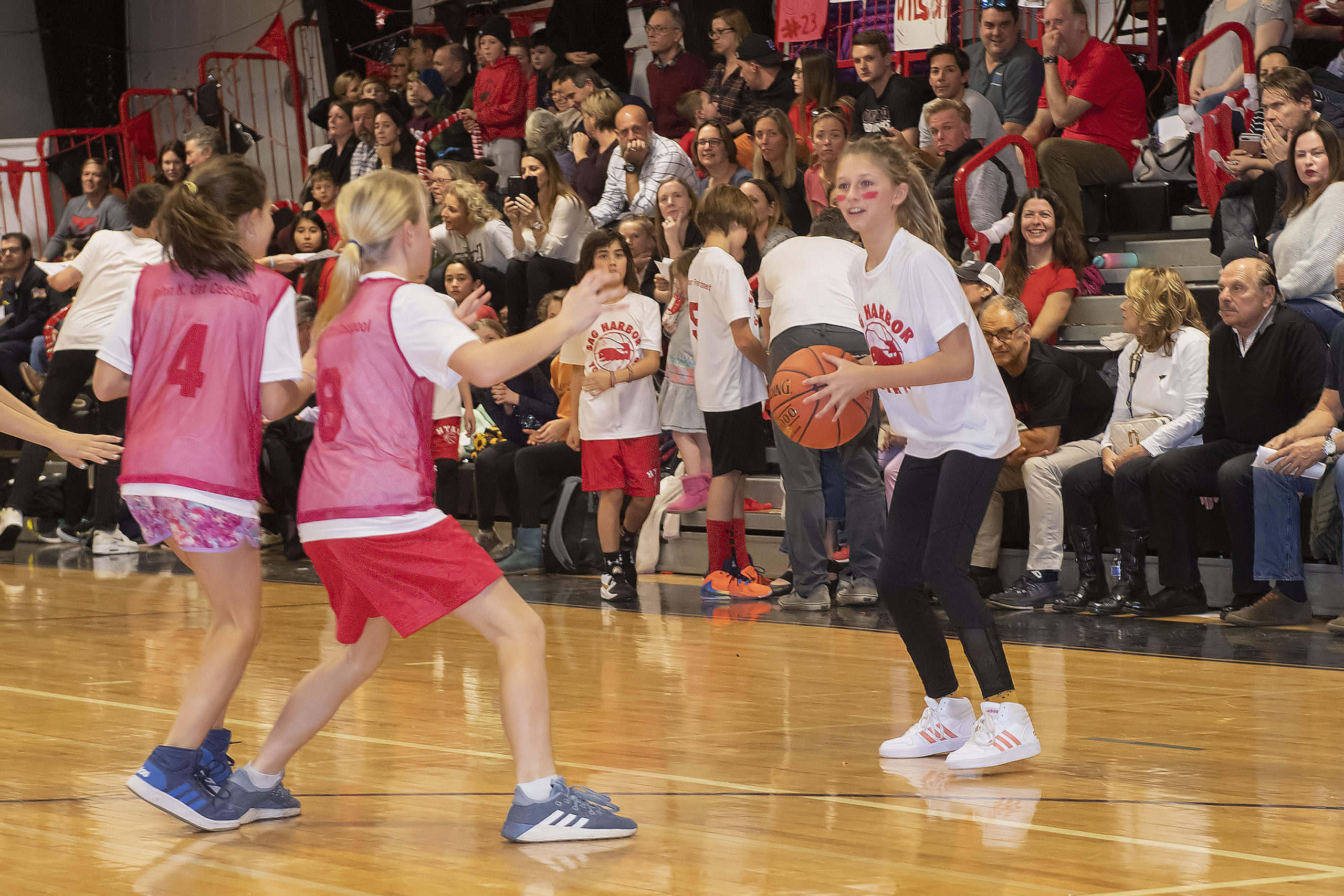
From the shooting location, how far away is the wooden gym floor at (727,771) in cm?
306

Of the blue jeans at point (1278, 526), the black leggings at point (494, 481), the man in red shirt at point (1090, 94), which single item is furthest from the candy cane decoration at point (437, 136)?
the blue jeans at point (1278, 526)

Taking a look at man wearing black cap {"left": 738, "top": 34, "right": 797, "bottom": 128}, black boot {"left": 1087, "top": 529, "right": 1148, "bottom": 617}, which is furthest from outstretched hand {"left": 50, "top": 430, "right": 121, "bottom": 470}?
man wearing black cap {"left": 738, "top": 34, "right": 797, "bottom": 128}

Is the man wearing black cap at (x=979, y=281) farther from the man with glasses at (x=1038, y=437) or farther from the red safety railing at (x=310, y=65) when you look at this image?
the red safety railing at (x=310, y=65)

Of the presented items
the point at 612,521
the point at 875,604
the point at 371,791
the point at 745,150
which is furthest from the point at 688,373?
the point at 371,791

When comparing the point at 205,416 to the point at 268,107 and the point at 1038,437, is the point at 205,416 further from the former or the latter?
the point at 268,107

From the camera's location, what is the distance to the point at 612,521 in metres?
7.76

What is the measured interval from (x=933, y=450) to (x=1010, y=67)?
6380 mm

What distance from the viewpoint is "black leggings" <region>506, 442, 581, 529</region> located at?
8789 millimetres

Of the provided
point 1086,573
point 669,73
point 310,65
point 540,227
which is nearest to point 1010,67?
point 669,73

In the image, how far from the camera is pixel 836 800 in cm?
367

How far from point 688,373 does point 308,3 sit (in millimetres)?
9437

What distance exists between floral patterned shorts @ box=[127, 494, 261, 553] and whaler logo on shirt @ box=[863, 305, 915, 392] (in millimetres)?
1645

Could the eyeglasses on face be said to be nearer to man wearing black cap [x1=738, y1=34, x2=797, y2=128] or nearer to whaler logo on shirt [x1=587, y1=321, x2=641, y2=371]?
whaler logo on shirt [x1=587, y1=321, x2=641, y2=371]

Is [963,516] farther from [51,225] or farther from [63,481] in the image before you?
[51,225]
